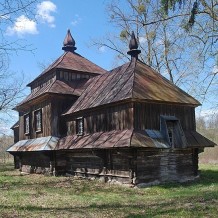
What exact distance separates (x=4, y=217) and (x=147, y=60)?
2632 cm

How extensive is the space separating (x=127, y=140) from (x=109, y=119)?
114 inches

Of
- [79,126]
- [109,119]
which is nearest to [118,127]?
[109,119]

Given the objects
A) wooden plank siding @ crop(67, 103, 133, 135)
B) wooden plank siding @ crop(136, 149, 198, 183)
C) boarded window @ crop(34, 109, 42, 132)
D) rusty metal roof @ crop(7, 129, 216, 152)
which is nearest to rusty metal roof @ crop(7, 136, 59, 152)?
rusty metal roof @ crop(7, 129, 216, 152)

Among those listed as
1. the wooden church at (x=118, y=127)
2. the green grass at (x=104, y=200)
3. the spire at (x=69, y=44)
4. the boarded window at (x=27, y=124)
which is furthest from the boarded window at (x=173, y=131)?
the spire at (x=69, y=44)

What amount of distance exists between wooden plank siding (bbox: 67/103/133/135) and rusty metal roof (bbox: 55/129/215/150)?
0.33 m

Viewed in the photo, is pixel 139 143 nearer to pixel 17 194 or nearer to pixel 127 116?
pixel 127 116

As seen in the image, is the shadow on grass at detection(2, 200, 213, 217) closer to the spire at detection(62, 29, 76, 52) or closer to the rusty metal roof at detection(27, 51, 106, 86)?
the rusty metal roof at detection(27, 51, 106, 86)

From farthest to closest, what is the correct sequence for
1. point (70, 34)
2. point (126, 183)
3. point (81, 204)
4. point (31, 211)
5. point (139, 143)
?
point (70, 34) → point (126, 183) → point (139, 143) → point (81, 204) → point (31, 211)

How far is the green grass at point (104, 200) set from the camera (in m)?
10.7

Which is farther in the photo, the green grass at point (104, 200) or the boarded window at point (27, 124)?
the boarded window at point (27, 124)

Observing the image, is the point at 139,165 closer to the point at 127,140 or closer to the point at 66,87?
the point at 127,140

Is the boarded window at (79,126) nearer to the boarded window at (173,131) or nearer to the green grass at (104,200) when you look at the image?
the green grass at (104,200)

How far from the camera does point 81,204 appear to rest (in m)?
12.4

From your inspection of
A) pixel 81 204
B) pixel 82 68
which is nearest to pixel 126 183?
pixel 81 204
